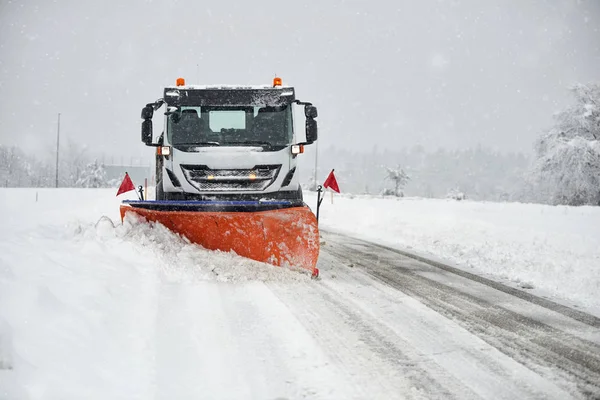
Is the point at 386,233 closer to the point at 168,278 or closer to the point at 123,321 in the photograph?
the point at 168,278

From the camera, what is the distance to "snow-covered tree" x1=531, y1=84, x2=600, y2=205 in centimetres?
3444

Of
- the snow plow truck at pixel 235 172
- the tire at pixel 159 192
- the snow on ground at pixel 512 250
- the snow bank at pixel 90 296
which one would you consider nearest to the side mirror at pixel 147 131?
the snow plow truck at pixel 235 172

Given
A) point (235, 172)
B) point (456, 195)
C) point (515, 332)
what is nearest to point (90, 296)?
point (235, 172)

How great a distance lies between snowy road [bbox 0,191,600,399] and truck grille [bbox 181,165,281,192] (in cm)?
123

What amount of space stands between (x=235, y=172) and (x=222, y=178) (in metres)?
0.22

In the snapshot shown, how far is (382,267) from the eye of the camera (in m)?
6.64

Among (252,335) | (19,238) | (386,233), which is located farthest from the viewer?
(386,233)

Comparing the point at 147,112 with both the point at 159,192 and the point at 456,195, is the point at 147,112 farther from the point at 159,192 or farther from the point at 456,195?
the point at 456,195

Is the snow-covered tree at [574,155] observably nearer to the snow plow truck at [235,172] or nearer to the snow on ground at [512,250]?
the snow on ground at [512,250]

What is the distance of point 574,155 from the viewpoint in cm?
3441

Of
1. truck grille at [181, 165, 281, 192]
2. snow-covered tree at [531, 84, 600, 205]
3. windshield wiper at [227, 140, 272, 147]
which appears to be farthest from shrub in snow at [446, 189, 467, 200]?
truck grille at [181, 165, 281, 192]

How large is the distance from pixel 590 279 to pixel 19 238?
23.7ft

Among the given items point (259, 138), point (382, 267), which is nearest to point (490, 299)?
point (382, 267)

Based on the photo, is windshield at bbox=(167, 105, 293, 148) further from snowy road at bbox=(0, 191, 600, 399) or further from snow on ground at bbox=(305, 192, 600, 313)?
snow on ground at bbox=(305, 192, 600, 313)
